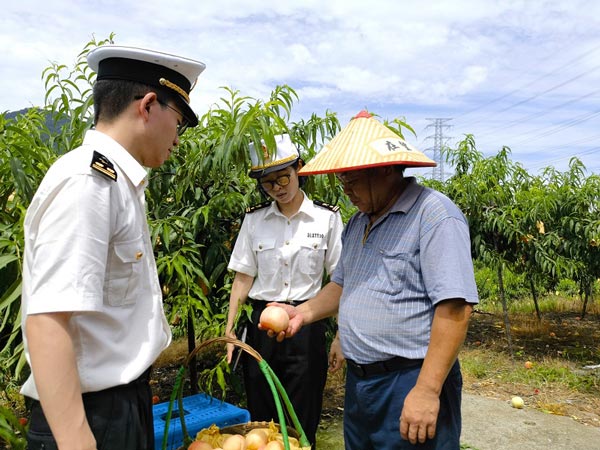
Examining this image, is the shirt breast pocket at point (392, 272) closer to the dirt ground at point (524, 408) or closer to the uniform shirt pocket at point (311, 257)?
the uniform shirt pocket at point (311, 257)

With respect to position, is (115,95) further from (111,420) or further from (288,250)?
(288,250)

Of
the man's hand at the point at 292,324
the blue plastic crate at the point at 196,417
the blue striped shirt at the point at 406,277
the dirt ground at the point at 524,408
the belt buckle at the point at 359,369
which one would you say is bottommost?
the dirt ground at the point at 524,408

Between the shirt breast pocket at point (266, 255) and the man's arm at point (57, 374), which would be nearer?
the man's arm at point (57, 374)

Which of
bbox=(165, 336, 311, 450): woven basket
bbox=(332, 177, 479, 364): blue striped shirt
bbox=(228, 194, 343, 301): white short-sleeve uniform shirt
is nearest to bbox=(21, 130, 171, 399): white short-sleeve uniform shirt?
bbox=(165, 336, 311, 450): woven basket

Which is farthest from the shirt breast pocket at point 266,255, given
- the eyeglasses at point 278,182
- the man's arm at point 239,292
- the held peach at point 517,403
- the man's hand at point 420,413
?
the held peach at point 517,403

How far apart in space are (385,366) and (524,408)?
3.46 metres

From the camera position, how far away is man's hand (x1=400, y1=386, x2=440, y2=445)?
1719 mm

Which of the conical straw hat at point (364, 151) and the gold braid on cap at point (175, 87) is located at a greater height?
the gold braid on cap at point (175, 87)

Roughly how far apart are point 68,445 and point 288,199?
6.23 feet

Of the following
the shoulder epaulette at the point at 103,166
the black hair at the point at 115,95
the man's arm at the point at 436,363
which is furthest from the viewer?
the man's arm at the point at 436,363

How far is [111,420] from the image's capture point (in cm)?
136

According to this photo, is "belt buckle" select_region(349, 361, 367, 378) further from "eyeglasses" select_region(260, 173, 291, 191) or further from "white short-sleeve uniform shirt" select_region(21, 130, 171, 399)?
"eyeglasses" select_region(260, 173, 291, 191)

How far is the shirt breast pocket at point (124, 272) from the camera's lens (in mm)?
1341

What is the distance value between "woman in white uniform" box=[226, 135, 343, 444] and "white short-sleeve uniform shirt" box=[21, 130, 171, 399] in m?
1.37
